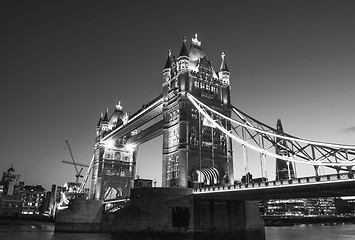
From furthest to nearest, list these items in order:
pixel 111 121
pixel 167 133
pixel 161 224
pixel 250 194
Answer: pixel 111 121 → pixel 167 133 → pixel 161 224 → pixel 250 194

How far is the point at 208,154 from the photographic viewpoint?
1950 inches

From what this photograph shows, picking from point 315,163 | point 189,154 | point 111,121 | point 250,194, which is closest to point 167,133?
point 189,154

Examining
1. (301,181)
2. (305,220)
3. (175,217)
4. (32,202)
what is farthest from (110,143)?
(32,202)

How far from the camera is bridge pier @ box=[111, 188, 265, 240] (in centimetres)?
3797

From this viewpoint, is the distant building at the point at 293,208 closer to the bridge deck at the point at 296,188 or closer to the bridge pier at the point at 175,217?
the bridge pier at the point at 175,217

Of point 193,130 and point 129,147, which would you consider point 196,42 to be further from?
point 129,147

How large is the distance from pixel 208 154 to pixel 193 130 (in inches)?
174

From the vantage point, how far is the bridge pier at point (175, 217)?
37969 mm

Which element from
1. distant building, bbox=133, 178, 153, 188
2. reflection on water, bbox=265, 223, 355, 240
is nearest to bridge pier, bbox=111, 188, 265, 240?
reflection on water, bbox=265, 223, 355, 240

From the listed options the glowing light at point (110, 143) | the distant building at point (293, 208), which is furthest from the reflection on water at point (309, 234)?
the distant building at point (293, 208)

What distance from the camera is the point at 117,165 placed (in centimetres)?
8175

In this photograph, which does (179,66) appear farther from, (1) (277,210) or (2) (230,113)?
(1) (277,210)

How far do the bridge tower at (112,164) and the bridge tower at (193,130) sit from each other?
29.2m

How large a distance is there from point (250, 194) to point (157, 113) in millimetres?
32417
